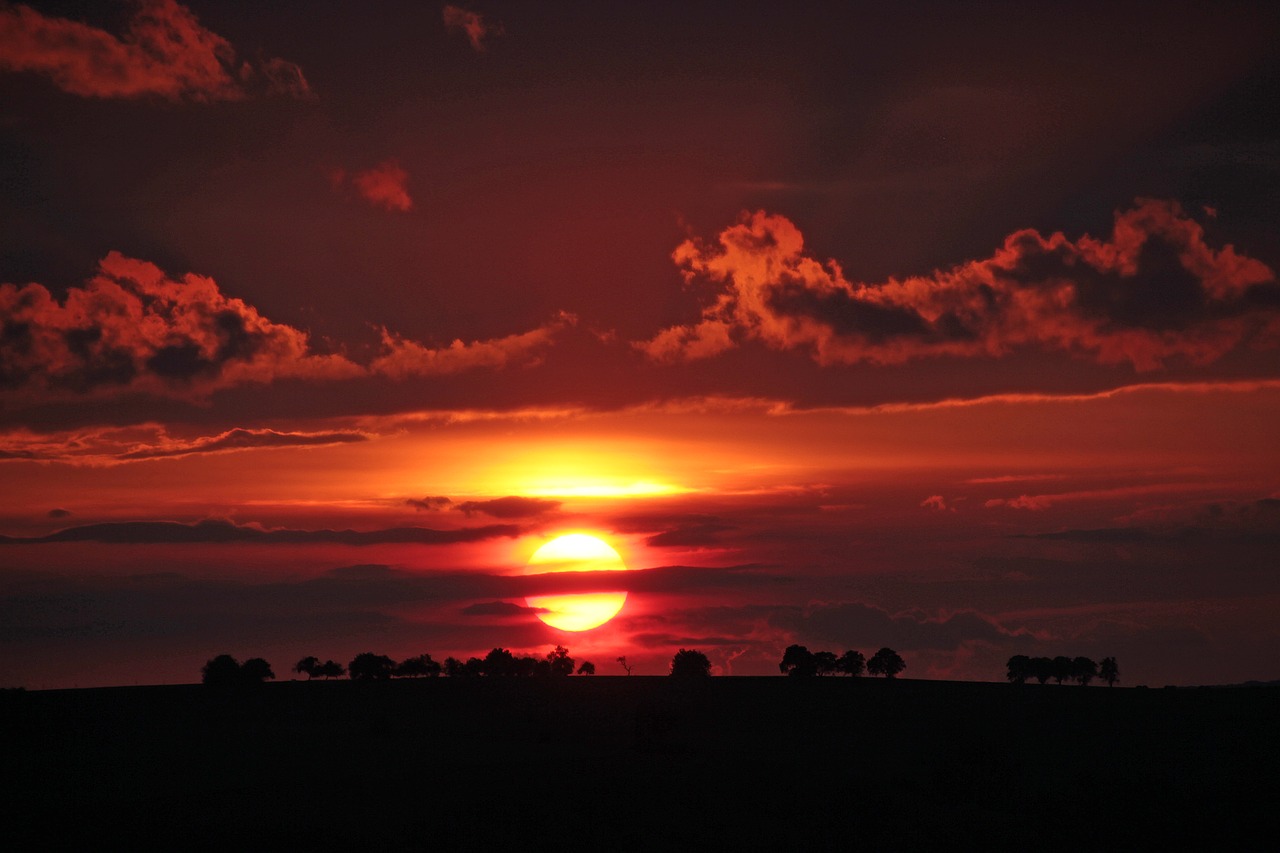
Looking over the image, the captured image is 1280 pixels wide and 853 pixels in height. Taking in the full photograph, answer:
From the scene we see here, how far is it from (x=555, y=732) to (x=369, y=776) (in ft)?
109

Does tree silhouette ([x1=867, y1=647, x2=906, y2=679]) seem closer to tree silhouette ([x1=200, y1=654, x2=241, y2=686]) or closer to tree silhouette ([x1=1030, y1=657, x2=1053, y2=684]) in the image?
tree silhouette ([x1=1030, y1=657, x2=1053, y2=684])

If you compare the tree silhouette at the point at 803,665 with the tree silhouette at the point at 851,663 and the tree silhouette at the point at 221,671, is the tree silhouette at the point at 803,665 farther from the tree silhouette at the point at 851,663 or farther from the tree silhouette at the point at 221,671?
the tree silhouette at the point at 221,671

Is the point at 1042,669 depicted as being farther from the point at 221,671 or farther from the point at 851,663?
the point at 221,671

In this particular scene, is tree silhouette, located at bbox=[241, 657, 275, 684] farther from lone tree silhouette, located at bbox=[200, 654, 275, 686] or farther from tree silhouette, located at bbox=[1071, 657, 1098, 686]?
tree silhouette, located at bbox=[1071, 657, 1098, 686]

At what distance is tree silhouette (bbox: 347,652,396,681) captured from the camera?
18512 cm

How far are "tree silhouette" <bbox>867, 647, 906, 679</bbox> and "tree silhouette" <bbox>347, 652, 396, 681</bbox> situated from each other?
76.7 metres

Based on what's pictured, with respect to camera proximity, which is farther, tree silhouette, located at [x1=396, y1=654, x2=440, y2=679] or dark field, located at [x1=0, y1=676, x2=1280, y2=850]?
tree silhouette, located at [x1=396, y1=654, x2=440, y2=679]

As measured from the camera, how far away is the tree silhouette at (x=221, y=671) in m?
170

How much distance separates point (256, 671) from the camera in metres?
174

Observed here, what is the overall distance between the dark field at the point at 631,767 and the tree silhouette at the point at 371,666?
34.2 metres

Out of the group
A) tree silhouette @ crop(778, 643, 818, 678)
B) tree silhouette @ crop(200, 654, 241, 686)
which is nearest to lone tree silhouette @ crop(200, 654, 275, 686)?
tree silhouette @ crop(200, 654, 241, 686)

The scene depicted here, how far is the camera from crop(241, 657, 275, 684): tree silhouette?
171750 millimetres

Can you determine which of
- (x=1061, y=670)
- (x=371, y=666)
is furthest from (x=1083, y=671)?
(x=371, y=666)

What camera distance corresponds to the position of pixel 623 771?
8844 cm
